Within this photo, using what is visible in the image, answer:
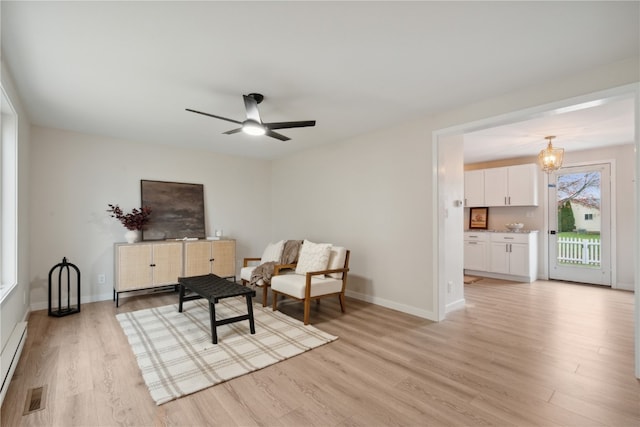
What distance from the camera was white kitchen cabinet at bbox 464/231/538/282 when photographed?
575 cm

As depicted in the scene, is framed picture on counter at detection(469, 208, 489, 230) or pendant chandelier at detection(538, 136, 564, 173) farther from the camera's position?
framed picture on counter at detection(469, 208, 489, 230)

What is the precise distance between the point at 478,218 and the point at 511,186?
104cm

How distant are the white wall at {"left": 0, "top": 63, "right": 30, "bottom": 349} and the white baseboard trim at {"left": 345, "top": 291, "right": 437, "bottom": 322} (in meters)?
3.70

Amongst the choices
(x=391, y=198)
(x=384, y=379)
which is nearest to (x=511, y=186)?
(x=391, y=198)

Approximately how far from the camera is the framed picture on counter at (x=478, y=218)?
685 cm

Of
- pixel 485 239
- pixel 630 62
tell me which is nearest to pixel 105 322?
pixel 630 62

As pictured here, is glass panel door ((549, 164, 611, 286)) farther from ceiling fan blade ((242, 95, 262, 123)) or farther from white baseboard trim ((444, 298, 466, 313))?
ceiling fan blade ((242, 95, 262, 123))

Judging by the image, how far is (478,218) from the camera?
22.8ft

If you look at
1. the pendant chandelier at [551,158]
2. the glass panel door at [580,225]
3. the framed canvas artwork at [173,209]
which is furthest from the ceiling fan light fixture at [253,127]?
the glass panel door at [580,225]

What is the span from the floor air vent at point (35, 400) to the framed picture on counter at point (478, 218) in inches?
290

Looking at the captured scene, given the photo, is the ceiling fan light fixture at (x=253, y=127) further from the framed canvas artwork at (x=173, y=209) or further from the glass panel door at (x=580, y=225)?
the glass panel door at (x=580, y=225)

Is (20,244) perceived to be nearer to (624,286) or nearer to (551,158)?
(551,158)

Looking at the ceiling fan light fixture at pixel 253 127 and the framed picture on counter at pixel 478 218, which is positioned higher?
the ceiling fan light fixture at pixel 253 127

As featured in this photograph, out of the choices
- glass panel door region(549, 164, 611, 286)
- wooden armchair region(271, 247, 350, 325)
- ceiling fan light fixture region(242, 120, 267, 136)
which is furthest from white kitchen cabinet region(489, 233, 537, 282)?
ceiling fan light fixture region(242, 120, 267, 136)
